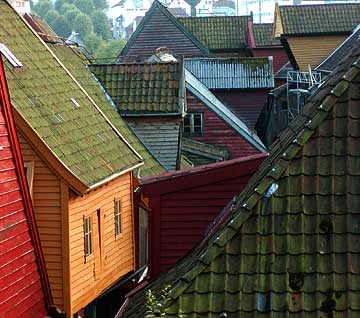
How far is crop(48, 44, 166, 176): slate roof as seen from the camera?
75.8 feet

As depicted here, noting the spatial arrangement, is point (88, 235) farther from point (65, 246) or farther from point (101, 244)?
point (65, 246)

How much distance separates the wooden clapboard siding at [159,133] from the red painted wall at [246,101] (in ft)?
56.7

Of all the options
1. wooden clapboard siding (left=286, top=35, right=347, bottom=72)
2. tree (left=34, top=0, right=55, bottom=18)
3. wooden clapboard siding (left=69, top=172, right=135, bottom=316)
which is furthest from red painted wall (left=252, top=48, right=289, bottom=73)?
tree (left=34, top=0, right=55, bottom=18)

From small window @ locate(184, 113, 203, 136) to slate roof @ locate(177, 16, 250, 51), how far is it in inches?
884

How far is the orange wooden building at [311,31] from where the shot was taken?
124 feet

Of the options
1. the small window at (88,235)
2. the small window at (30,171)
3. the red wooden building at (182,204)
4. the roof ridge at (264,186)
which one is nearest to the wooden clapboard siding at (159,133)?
the small window at (88,235)

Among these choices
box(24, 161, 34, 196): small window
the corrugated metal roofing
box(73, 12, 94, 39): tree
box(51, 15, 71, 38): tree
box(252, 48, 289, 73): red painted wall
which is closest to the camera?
box(24, 161, 34, 196): small window

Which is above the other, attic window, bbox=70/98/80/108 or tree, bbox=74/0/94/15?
tree, bbox=74/0/94/15

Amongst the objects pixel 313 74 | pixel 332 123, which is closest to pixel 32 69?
pixel 332 123

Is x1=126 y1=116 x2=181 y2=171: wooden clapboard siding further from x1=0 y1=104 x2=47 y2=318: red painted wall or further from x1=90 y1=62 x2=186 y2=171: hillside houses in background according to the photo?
x1=0 y1=104 x2=47 y2=318: red painted wall

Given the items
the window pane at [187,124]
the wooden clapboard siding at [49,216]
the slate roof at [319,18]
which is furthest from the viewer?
the slate roof at [319,18]

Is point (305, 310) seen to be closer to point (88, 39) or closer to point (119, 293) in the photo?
point (119, 293)

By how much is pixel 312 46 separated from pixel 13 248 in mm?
27358

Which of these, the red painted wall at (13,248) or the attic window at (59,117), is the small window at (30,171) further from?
the red painted wall at (13,248)
